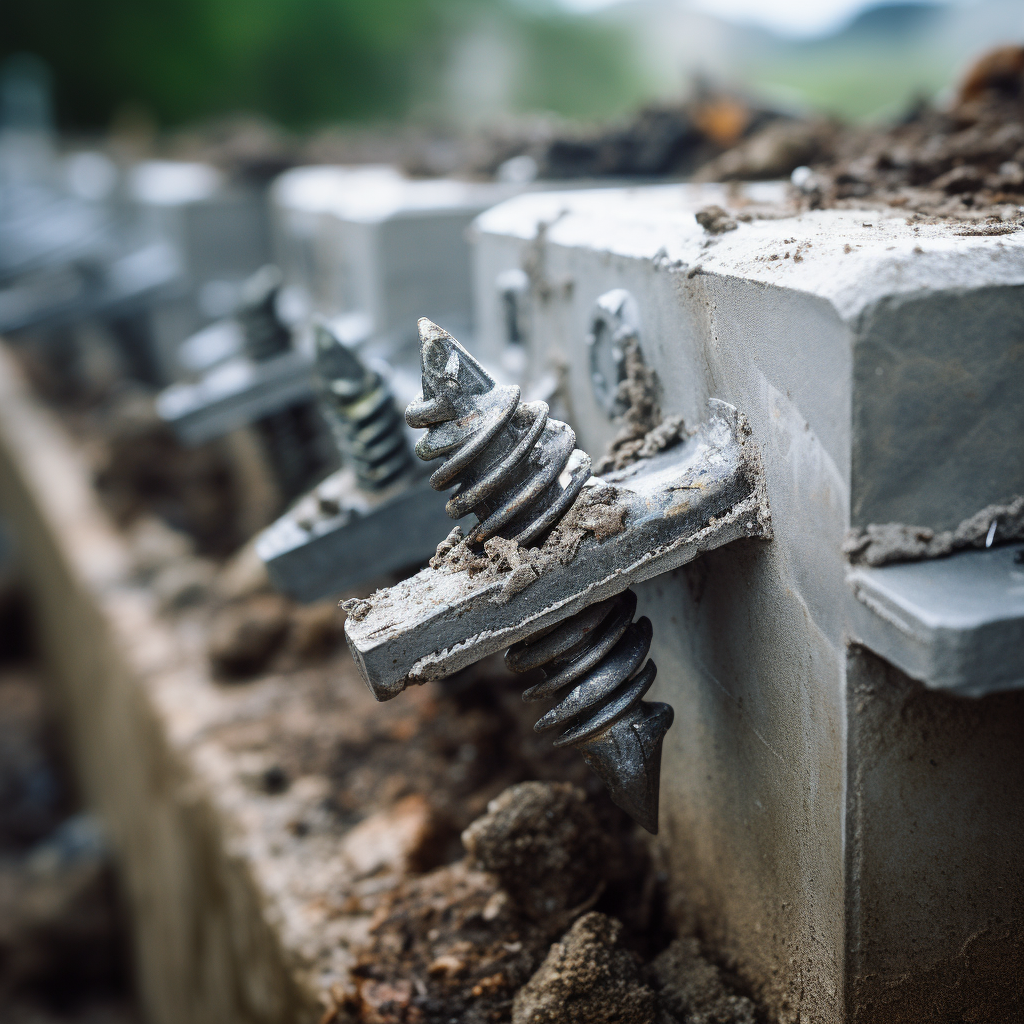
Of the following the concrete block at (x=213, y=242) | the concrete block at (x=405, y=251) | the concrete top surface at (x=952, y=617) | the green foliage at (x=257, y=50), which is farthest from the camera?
the green foliage at (x=257, y=50)

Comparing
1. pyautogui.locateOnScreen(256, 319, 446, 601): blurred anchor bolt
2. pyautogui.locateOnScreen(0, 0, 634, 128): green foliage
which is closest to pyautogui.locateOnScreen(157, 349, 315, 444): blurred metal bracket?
pyautogui.locateOnScreen(256, 319, 446, 601): blurred anchor bolt

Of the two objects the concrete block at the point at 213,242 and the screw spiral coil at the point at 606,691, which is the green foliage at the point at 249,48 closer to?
the concrete block at the point at 213,242

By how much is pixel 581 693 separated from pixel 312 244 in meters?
2.53

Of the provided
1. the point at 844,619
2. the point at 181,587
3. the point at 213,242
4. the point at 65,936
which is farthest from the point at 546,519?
the point at 213,242

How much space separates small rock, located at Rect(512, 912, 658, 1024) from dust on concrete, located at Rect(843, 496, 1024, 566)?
25.6 inches

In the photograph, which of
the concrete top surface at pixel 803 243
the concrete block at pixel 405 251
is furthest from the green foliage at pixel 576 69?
the concrete top surface at pixel 803 243

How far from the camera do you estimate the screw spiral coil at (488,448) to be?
0.99m

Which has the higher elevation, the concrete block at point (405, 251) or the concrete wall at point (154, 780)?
the concrete block at point (405, 251)

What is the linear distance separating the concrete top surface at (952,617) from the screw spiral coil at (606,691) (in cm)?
28

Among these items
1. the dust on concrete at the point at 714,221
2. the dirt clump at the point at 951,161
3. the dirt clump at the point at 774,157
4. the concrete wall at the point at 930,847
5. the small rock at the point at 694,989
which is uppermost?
the dust on concrete at the point at 714,221

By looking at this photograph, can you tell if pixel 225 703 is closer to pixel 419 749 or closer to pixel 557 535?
pixel 419 749

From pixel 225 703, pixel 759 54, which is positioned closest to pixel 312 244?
pixel 225 703

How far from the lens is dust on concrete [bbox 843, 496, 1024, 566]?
0.86 meters

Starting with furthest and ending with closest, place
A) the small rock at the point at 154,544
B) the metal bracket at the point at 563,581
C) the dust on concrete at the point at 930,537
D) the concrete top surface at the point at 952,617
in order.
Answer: the small rock at the point at 154,544, the metal bracket at the point at 563,581, the dust on concrete at the point at 930,537, the concrete top surface at the point at 952,617
